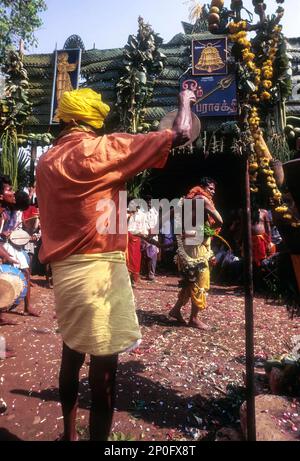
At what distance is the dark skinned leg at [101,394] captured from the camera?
2271 millimetres

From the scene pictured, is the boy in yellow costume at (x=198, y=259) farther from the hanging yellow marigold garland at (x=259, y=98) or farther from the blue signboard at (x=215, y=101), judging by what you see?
the blue signboard at (x=215, y=101)

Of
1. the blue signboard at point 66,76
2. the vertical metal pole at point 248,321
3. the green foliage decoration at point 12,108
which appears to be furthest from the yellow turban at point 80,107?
the blue signboard at point 66,76

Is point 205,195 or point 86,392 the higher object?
point 205,195

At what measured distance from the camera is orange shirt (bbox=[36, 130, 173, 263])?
7.03 feet

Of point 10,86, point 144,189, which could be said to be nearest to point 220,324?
point 144,189

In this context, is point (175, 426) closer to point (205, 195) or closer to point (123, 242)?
point (123, 242)

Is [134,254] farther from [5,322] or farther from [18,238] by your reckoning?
[5,322]

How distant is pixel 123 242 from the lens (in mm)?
2344

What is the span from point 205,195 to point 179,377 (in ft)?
8.67

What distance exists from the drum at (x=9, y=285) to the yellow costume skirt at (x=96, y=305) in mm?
3366

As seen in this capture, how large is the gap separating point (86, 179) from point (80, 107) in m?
0.51

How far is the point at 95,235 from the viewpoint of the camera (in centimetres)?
223

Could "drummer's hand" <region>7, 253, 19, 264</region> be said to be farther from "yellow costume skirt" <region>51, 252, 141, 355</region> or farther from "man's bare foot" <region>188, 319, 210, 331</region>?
"yellow costume skirt" <region>51, 252, 141, 355</region>

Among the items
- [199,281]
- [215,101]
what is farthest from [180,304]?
[215,101]
